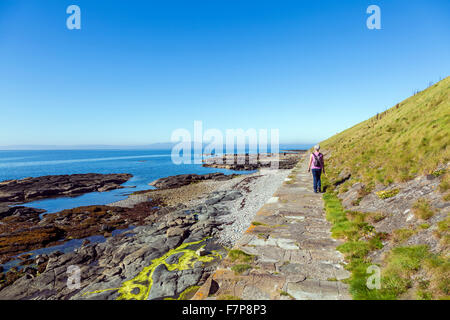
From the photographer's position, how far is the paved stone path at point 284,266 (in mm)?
3553

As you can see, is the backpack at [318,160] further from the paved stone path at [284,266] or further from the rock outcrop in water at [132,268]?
the rock outcrop in water at [132,268]

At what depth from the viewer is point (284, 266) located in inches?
171

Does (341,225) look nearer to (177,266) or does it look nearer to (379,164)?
(379,164)

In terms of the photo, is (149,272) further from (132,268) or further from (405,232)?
(405,232)

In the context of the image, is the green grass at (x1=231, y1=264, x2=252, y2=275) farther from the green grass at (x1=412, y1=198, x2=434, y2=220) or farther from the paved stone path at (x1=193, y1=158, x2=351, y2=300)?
the green grass at (x1=412, y1=198, x2=434, y2=220)

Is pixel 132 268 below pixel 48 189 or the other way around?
the other way around

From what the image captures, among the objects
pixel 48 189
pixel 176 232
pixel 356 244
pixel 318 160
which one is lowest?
pixel 48 189

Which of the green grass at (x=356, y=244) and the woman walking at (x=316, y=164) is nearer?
the green grass at (x=356, y=244)

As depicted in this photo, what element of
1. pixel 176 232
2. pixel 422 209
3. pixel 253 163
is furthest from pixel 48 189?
pixel 253 163

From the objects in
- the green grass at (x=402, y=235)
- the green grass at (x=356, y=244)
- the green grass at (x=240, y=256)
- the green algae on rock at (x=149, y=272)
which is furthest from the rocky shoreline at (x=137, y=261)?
the green grass at (x=402, y=235)

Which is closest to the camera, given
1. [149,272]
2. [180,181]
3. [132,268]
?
[149,272]
